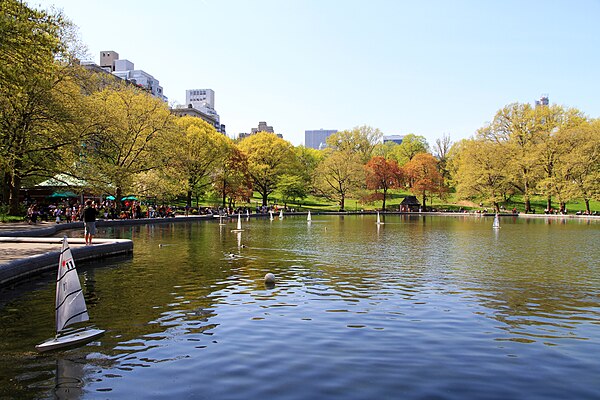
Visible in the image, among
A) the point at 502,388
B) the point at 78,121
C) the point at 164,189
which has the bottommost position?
the point at 502,388

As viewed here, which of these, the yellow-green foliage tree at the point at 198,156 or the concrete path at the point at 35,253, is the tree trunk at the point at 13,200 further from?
the yellow-green foliage tree at the point at 198,156

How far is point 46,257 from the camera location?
1894 cm

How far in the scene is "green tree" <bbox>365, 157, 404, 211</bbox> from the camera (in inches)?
4343

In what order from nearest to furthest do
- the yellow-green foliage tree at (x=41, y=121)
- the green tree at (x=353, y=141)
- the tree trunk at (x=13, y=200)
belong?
the yellow-green foliage tree at (x=41, y=121)
the tree trunk at (x=13, y=200)
the green tree at (x=353, y=141)

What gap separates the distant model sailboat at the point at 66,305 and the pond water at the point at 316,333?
300 mm

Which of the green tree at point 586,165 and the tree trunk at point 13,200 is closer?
the tree trunk at point 13,200

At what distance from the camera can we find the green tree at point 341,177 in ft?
353

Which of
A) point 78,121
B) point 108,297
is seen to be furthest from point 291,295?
point 78,121

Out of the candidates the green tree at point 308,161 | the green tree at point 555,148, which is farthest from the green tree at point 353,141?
the green tree at point 555,148

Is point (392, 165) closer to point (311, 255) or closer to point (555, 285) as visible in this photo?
point (311, 255)

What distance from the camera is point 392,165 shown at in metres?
118

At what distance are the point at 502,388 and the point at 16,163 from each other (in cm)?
4076

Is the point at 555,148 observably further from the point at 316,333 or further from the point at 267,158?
the point at 316,333

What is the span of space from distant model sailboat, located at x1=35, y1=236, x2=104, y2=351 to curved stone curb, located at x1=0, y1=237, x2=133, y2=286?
6991 mm
